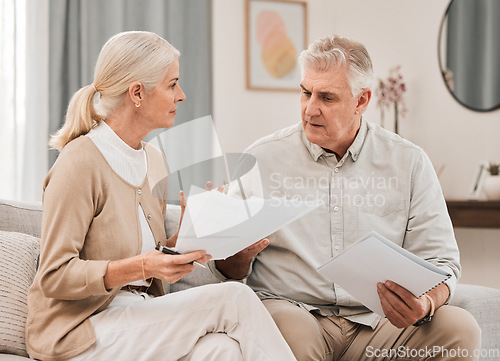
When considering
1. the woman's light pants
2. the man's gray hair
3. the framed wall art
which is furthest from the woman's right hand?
the framed wall art

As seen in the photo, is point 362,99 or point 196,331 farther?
point 362,99

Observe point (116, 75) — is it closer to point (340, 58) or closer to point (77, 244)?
point (77, 244)

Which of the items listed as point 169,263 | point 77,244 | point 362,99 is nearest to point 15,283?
point 77,244

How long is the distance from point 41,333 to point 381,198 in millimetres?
1006

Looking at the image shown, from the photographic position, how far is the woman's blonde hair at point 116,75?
4.75 ft

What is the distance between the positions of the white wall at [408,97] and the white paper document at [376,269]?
162 cm

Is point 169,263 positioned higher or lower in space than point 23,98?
lower

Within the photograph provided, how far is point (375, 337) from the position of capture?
163cm

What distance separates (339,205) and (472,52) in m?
1.62

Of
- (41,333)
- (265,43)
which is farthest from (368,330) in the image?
(265,43)

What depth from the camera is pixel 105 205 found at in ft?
4.54

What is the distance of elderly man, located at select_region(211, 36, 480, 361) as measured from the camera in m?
1.64

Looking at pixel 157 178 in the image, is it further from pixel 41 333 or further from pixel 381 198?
pixel 381 198

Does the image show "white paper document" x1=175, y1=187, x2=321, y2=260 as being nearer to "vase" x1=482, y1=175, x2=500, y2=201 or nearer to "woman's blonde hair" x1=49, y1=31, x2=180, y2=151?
"woman's blonde hair" x1=49, y1=31, x2=180, y2=151
